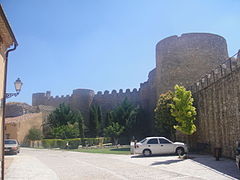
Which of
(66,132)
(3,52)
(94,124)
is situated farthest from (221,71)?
(94,124)

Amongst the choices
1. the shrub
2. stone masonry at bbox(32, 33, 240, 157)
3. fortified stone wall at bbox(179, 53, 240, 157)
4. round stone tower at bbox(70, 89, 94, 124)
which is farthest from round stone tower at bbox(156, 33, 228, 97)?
round stone tower at bbox(70, 89, 94, 124)

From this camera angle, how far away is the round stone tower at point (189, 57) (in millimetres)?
29297

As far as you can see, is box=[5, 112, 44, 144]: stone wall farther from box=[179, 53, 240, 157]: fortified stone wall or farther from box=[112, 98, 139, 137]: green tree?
box=[179, 53, 240, 157]: fortified stone wall

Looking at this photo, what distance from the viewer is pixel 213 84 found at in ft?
59.3

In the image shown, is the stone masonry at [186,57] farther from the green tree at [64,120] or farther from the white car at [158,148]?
→ the green tree at [64,120]

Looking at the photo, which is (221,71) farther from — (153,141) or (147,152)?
(147,152)

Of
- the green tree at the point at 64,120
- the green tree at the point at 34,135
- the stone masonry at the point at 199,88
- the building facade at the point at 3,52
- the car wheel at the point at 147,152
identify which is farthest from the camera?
the green tree at the point at 34,135

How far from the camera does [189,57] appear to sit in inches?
1164

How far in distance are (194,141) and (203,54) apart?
37.7 ft

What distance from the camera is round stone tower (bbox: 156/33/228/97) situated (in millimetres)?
29297

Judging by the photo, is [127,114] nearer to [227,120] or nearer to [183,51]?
[183,51]


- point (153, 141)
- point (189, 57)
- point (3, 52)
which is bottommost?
point (153, 141)

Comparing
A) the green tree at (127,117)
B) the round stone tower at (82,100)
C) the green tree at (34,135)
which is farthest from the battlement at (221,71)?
the round stone tower at (82,100)

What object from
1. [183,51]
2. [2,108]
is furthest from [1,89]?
[183,51]
